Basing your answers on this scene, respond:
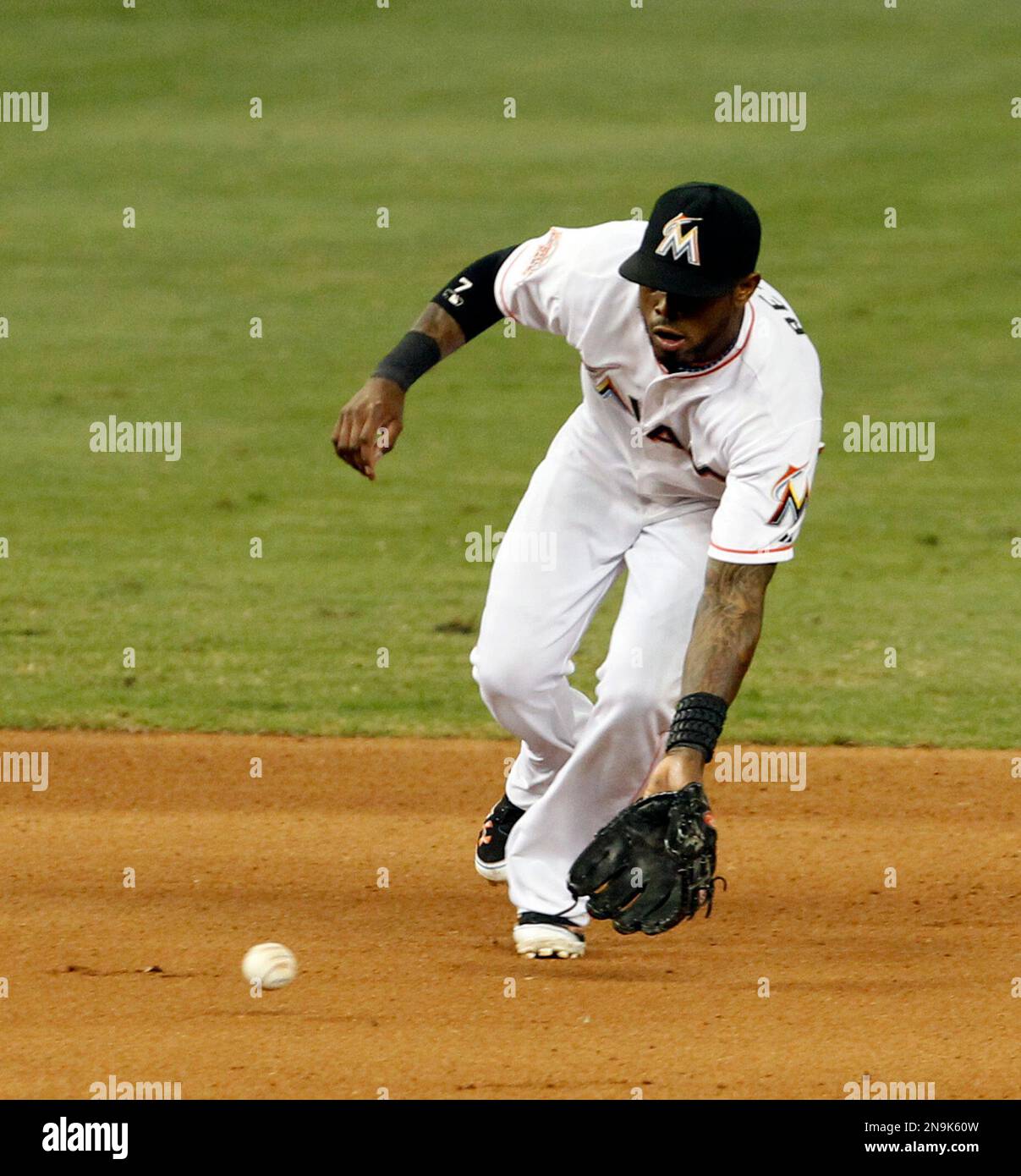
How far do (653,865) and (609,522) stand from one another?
171 centimetres

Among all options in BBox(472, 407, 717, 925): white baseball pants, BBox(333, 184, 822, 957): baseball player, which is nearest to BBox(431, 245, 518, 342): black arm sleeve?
BBox(333, 184, 822, 957): baseball player

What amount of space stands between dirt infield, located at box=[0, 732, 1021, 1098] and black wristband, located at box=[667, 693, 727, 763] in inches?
33.7

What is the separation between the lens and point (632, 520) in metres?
6.30

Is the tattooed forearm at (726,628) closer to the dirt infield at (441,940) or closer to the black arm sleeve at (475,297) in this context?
the dirt infield at (441,940)

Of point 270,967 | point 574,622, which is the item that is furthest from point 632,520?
point 270,967

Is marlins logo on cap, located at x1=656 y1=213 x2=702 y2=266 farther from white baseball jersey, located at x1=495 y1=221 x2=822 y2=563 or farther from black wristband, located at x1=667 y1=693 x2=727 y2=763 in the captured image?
black wristband, located at x1=667 y1=693 x2=727 y2=763

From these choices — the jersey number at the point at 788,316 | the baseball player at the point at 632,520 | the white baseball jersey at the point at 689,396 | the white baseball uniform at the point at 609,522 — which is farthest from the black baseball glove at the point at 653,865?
the jersey number at the point at 788,316

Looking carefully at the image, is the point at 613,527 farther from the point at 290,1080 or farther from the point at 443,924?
the point at 290,1080

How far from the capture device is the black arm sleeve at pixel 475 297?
6301 millimetres

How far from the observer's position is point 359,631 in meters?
11.1

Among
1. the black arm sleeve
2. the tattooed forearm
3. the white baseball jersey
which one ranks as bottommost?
the tattooed forearm

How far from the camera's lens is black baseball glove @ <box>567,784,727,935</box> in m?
4.74

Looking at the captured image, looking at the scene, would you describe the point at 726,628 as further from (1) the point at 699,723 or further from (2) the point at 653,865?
(2) the point at 653,865

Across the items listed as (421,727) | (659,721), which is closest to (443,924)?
(659,721)
